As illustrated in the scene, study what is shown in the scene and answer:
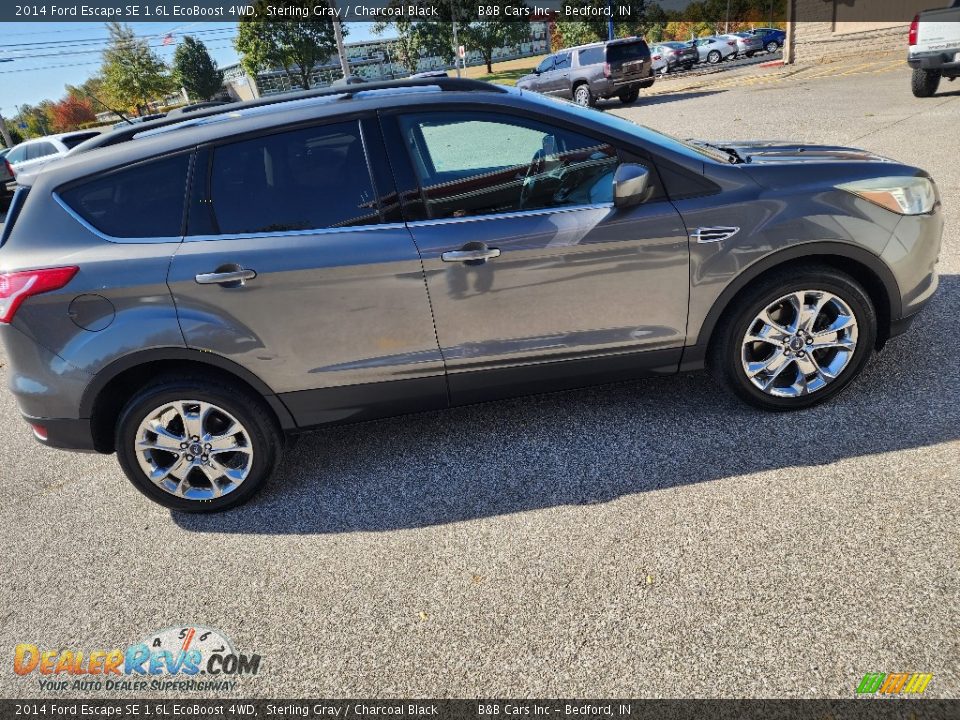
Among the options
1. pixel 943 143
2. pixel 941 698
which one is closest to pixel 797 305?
pixel 941 698

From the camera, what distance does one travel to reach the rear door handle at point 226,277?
9.55 ft

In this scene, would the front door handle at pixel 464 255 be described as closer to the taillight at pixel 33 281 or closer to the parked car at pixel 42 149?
the taillight at pixel 33 281

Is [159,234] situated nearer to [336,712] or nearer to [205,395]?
[205,395]

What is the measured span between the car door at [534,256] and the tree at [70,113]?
99.7 metres

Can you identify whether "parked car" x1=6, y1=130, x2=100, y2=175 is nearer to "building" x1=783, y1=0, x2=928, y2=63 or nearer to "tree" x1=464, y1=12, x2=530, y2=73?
"building" x1=783, y1=0, x2=928, y2=63

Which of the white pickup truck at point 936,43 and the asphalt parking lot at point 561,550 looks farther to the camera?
the white pickup truck at point 936,43

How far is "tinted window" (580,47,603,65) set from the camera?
20016 millimetres

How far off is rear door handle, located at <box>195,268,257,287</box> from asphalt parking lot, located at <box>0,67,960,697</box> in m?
1.16

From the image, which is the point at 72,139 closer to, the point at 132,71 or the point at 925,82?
A: the point at 925,82

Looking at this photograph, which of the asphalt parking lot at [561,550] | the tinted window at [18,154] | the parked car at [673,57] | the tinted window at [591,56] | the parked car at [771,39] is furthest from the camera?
the parked car at [771,39]

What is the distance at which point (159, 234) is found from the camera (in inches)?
117

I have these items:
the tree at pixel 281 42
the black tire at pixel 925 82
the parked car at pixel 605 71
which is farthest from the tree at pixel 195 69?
the black tire at pixel 925 82

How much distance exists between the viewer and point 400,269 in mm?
2955

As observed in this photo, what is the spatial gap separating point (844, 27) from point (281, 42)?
5041 centimetres
